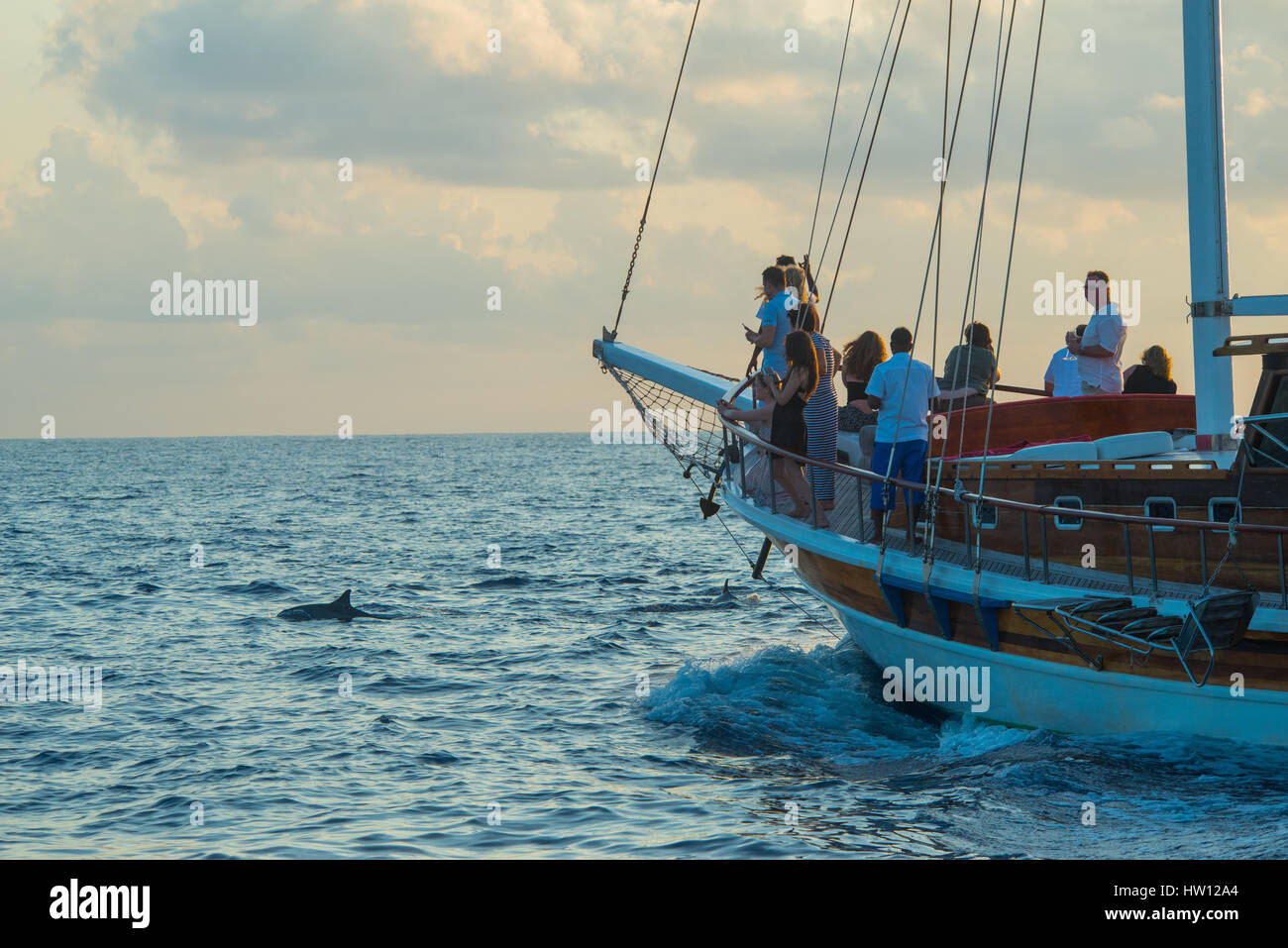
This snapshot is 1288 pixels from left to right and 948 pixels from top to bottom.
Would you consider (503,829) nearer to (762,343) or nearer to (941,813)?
(941,813)

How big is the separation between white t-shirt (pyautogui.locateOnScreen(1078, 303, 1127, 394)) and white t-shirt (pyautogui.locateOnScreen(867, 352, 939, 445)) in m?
2.75

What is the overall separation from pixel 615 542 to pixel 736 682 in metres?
24.2

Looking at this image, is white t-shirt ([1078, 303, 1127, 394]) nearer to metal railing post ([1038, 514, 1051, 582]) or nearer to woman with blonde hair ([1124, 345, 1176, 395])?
woman with blonde hair ([1124, 345, 1176, 395])

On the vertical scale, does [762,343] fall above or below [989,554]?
above

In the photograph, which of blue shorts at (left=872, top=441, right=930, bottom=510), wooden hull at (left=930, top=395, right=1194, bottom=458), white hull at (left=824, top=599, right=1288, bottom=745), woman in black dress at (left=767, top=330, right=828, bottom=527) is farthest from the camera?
wooden hull at (left=930, top=395, right=1194, bottom=458)

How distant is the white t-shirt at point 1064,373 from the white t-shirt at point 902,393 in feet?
12.1

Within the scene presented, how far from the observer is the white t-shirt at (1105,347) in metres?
12.4

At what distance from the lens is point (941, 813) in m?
8.78

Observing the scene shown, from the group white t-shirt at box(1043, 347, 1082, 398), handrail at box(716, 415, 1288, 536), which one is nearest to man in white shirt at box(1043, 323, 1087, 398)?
white t-shirt at box(1043, 347, 1082, 398)

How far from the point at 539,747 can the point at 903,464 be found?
394 cm

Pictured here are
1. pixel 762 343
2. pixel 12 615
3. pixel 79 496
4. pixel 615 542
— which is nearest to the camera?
pixel 762 343

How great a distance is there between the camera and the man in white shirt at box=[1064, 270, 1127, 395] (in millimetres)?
12289

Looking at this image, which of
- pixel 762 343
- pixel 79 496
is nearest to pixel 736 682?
pixel 762 343

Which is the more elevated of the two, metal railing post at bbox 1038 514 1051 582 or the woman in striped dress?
the woman in striped dress
